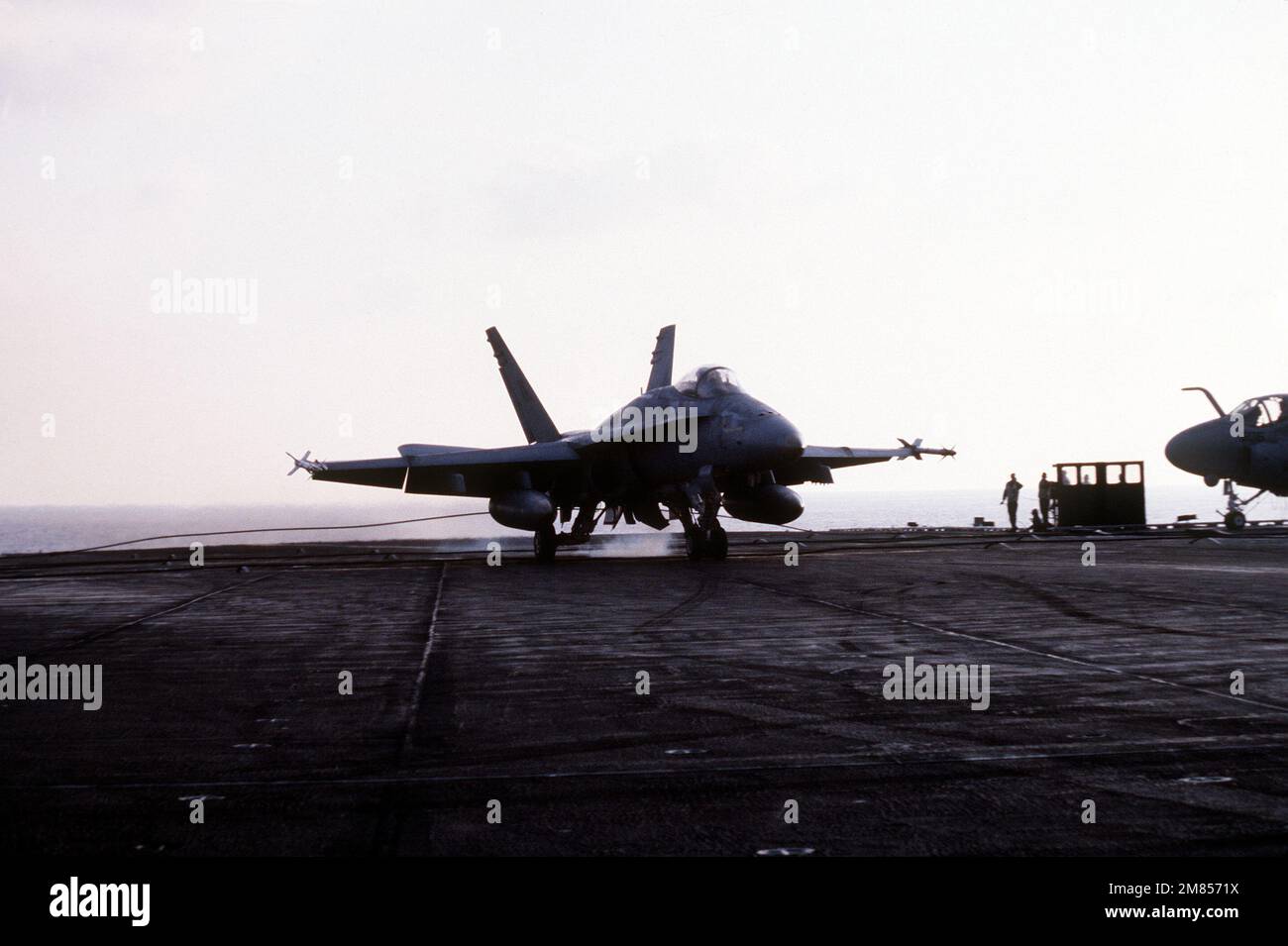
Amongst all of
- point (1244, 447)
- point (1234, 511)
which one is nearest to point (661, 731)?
point (1244, 447)

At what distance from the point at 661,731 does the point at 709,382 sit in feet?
53.8

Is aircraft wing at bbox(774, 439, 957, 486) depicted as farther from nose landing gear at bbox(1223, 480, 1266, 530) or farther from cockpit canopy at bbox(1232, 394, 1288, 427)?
nose landing gear at bbox(1223, 480, 1266, 530)

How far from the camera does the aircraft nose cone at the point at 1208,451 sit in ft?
84.8

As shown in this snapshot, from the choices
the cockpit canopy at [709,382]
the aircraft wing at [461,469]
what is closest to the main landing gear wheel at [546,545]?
the aircraft wing at [461,469]

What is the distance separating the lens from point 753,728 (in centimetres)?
588

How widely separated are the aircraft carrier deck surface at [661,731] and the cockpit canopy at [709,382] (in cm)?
903

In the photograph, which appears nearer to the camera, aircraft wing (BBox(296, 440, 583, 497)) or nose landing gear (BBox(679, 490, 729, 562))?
nose landing gear (BBox(679, 490, 729, 562))

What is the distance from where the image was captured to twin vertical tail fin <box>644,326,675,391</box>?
87.0ft

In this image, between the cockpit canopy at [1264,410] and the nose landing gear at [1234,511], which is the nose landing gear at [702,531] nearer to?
the cockpit canopy at [1264,410]

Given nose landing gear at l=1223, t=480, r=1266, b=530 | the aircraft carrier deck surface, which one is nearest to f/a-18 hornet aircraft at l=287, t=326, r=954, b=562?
the aircraft carrier deck surface

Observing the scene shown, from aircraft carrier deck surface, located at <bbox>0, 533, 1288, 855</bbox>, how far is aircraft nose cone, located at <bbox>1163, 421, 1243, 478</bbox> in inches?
564
